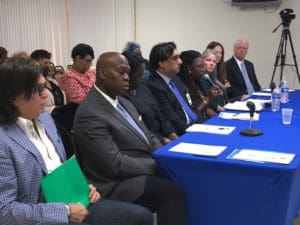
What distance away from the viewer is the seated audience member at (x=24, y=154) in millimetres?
1451

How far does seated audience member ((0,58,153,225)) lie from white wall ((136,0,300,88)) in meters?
5.65

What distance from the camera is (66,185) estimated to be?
65.2 inches

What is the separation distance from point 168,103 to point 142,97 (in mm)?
409

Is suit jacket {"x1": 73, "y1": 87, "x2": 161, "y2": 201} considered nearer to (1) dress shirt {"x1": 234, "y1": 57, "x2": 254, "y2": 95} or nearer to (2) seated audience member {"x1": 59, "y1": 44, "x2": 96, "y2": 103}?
(2) seated audience member {"x1": 59, "y1": 44, "x2": 96, "y2": 103}

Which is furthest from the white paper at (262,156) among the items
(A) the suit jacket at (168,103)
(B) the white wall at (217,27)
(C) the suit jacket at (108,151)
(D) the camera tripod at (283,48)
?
(B) the white wall at (217,27)

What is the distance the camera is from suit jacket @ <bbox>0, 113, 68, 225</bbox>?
1441 millimetres

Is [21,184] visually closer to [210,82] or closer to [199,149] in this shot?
[199,149]

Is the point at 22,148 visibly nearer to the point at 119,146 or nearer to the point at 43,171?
the point at 43,171

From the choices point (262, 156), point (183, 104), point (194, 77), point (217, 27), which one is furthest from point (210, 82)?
point (217, 27)

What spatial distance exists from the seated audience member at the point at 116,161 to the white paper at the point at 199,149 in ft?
0.57

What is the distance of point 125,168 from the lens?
2.07 metres

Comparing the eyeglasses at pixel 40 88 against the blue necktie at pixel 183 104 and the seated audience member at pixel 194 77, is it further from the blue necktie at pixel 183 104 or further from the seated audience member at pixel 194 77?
the seated audience member at pixel 194 77

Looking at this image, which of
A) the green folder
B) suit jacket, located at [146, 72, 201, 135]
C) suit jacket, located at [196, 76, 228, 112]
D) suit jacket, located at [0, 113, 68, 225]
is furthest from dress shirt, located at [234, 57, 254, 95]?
suit jacket, located at [0, 113, 68, 225]

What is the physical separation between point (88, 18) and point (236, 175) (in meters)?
5.23
